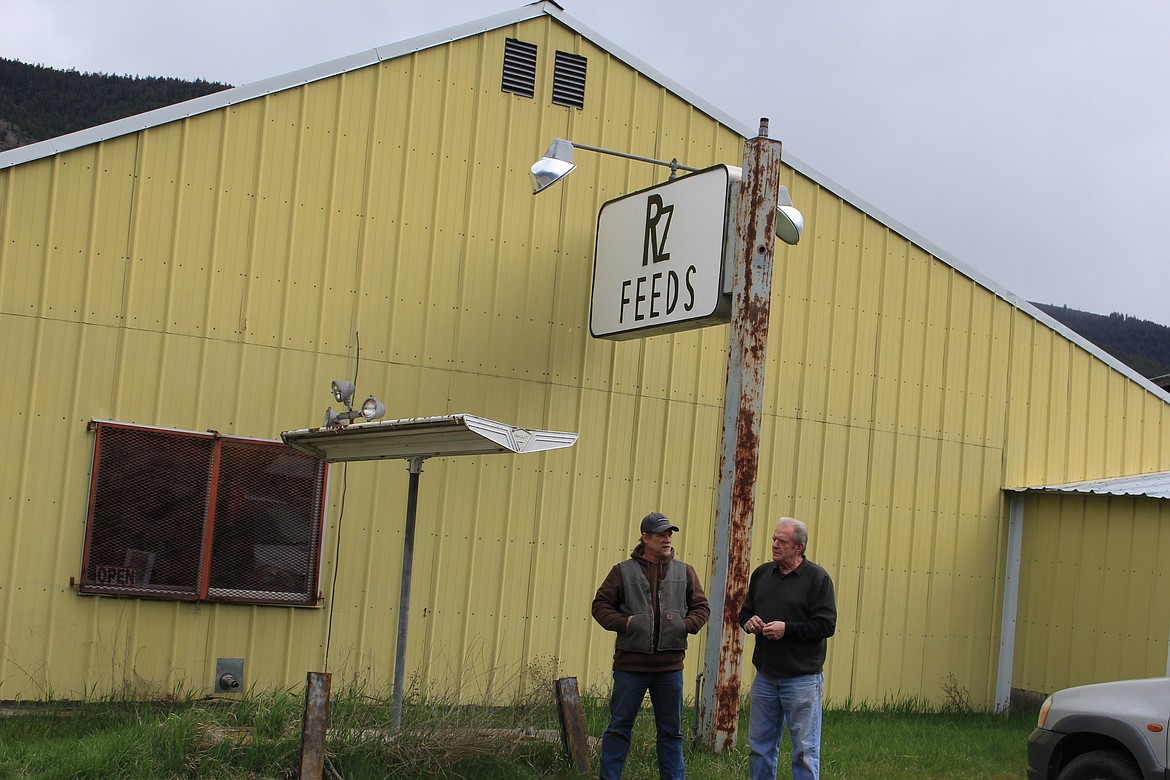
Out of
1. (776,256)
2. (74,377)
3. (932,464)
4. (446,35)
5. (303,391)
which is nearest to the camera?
(74,377)

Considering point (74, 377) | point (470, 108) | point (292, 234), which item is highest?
point (470, 108)

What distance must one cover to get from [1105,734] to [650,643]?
2.73 metres

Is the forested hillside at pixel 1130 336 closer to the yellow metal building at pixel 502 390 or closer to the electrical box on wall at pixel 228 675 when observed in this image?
the yellow metal building at pixel 502 390

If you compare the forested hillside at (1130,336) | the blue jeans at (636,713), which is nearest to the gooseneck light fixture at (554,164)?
the blue jeans at (636,713)

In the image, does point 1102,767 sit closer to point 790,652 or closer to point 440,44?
point 790,652

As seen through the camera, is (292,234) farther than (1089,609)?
No

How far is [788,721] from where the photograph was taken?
7988 mm

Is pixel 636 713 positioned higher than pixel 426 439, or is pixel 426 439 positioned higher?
pixel 426 439

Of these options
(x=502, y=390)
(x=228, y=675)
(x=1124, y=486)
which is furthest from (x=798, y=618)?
(x=1124, y=486)

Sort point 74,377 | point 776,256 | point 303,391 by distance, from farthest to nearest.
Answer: point 776,256, point 303,391, point 74,377

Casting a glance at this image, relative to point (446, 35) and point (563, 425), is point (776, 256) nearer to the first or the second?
point (563, 425)

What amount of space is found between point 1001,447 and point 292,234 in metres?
8.06

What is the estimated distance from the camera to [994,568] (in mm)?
14188

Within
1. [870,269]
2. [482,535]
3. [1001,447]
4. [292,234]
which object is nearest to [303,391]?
[292,234]
